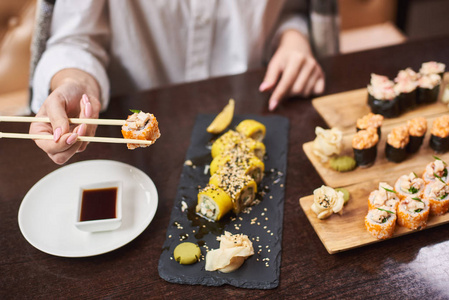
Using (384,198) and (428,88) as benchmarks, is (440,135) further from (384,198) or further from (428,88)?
(384,198)

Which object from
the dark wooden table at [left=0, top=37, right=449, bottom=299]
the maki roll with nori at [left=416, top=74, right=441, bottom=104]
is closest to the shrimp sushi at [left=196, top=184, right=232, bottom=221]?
the dark wooden table at [left=0, top=37, right=449, bottom=299]

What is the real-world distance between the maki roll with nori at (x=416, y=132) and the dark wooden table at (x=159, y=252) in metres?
0.37

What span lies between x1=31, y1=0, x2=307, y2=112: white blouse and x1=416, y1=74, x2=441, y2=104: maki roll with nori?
74 cm

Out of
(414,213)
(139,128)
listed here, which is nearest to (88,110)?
(139,128)

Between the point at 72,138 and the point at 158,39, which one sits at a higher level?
the point at 72,138

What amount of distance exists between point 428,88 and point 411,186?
61 cm

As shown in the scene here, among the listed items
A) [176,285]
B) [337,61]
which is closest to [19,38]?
[337,61]

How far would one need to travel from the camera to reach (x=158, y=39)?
2.21 metres

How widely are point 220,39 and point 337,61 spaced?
0.63 meters

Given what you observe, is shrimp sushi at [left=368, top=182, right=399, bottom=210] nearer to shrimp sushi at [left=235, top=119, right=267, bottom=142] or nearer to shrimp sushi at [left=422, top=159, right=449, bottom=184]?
shrimp sushi at [left=422, top=159, right=449, bottom=184]

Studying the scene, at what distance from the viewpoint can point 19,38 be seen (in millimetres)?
2836

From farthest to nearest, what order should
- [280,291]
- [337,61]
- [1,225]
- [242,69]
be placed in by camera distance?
[242,69] < [337,61] < [1,225] < [280,291]

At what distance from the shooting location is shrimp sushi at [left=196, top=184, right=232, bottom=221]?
144 centimetres

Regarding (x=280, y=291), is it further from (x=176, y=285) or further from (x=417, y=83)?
(x=417, y=83)
